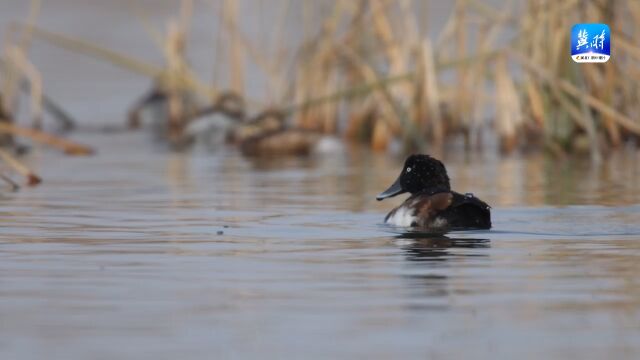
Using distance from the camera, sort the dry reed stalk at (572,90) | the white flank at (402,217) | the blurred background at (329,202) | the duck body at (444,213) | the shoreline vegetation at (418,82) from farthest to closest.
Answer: the shoreline vegetation at (418,82) → the dry reed stalk at (572,90) → the white flank at (402,217) → the duck body at (444,213) → the blurred background at (329,202)

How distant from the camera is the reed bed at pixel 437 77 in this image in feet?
49.3

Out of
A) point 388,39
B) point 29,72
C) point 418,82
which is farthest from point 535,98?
point 29,72

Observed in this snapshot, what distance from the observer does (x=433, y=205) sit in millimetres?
9328

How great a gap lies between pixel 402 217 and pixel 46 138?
16.0 feet

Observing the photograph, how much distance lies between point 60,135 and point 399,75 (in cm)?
547

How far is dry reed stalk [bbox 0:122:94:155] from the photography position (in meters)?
12.7

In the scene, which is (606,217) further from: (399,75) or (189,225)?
(399,75)

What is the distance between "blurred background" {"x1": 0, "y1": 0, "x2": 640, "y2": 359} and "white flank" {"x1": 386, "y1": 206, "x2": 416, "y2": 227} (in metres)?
0.10

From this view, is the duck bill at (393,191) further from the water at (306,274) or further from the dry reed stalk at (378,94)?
the dry reed stalk at (378,94)

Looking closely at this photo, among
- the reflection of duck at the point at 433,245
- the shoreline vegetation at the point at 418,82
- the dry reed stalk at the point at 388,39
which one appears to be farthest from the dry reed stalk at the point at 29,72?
the reflection of duck at the point at 433,245

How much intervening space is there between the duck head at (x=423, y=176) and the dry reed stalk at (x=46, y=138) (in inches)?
150

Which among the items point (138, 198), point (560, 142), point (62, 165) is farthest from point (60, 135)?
point (138, 198)

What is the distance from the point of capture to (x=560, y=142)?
52.5 ft

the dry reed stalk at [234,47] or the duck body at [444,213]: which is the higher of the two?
the dry reed stalk at [234,47]
